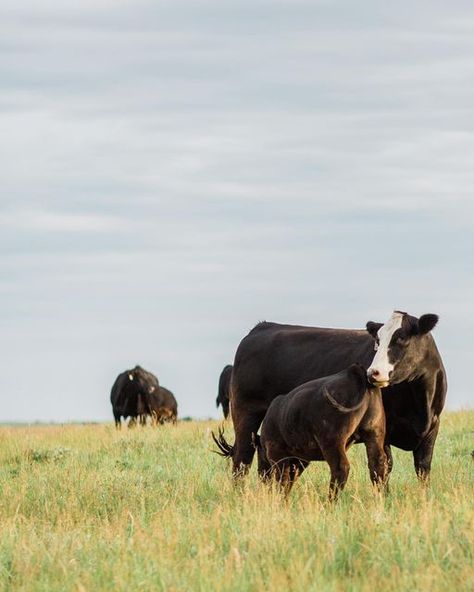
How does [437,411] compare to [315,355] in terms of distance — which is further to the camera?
[315,355]

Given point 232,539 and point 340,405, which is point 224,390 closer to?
point 340,405

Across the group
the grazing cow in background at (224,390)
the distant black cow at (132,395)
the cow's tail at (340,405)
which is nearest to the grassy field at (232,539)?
the cow's tail at (340,405)

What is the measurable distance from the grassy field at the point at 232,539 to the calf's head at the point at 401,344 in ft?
3.90

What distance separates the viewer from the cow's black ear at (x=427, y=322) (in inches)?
452

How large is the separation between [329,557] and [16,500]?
5575mm

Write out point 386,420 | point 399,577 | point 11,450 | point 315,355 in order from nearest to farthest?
1. point 399,577
2. point 386,420
3. point 315,355
4. point 11,450

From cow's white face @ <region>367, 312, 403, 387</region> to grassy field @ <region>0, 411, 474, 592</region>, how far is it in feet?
3.60

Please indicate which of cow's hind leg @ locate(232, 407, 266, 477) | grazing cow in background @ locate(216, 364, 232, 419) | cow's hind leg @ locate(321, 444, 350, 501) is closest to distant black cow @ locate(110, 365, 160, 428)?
grazing cow in background @ locate(216, 364, 232, 419)

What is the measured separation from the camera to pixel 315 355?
43.2 feet

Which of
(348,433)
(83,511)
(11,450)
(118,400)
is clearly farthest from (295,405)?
(118,400)

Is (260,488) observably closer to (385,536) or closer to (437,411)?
(437,411)

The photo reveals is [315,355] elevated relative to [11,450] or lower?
elevated

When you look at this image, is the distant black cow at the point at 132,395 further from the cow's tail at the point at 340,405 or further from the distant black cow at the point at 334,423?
the cow's tail at the point at 340,405

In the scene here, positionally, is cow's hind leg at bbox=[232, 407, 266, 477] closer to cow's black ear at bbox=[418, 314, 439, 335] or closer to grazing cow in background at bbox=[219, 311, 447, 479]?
grazing cow in background at bbox=[219, 311, 447, 479]
